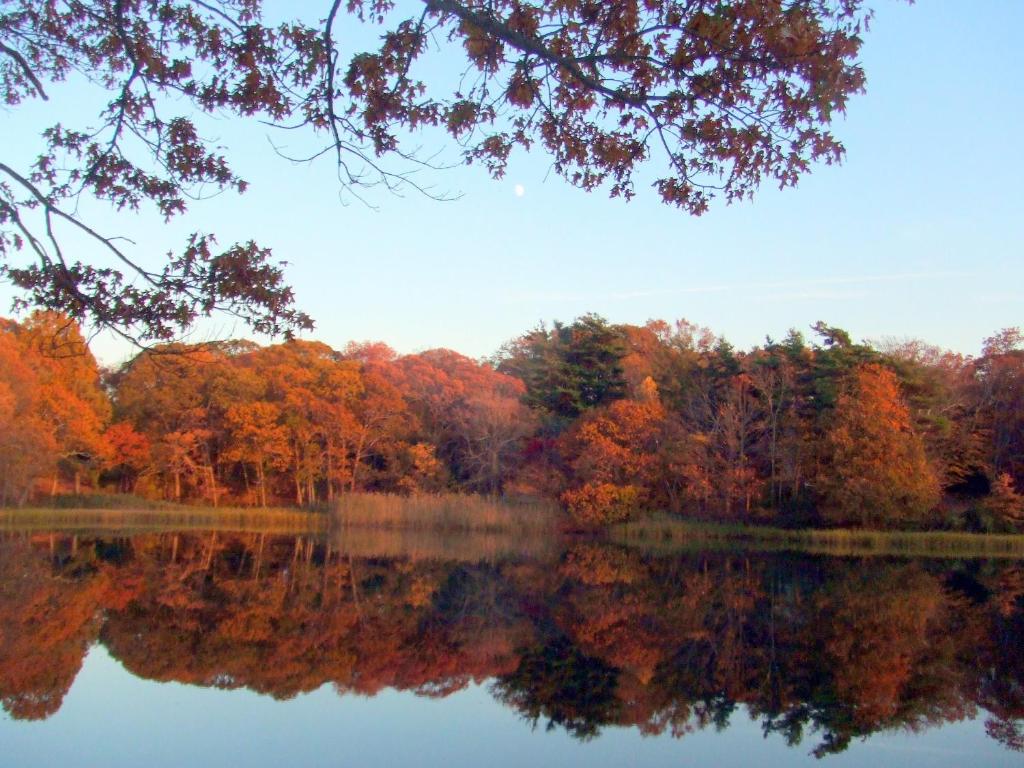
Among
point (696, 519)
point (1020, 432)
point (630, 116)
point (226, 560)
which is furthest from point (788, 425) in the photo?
point (630, 116)

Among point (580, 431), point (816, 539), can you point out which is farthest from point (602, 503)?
point (816, 539)

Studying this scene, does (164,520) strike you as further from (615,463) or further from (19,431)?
(615,463)

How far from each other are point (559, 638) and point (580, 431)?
69.7 ft

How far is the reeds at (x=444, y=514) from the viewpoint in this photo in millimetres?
29500

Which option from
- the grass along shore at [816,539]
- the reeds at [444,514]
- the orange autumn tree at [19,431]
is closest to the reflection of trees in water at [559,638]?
the grass along shore at [816,539]

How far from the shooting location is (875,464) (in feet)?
89.2

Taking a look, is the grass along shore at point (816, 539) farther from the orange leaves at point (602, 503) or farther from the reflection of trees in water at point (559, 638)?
the reflection of trees in water at point (559, 638)

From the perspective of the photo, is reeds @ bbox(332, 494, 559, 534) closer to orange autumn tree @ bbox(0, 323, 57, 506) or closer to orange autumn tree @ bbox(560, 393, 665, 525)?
orange autumn tree @ bbox(560, 393, 665, 525)

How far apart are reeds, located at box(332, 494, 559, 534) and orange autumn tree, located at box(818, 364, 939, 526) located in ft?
29.3

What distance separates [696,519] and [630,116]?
26925mm

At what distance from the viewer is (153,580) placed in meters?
15.4

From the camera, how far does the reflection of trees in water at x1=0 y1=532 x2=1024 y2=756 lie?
8.48 meters

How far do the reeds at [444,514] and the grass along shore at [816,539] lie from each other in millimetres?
2700

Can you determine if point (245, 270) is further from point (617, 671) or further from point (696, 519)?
point (696, 519)
